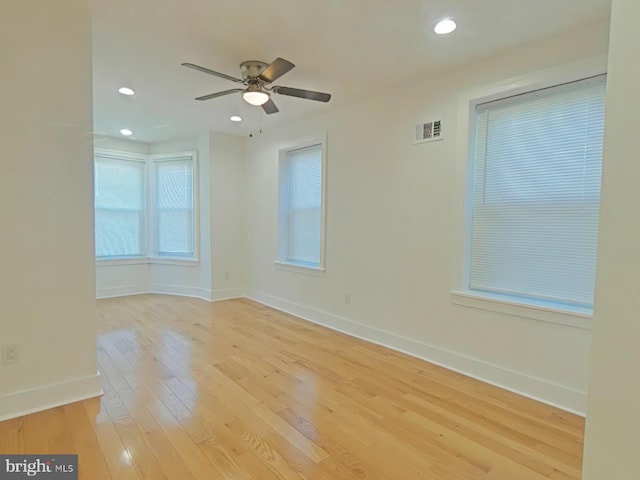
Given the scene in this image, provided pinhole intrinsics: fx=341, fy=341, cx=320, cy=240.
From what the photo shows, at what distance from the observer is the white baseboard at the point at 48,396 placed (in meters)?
2.12

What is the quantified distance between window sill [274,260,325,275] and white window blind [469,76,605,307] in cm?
193

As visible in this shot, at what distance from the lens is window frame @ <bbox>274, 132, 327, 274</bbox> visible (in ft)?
13.9

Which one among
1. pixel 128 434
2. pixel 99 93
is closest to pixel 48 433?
pixel 128 434

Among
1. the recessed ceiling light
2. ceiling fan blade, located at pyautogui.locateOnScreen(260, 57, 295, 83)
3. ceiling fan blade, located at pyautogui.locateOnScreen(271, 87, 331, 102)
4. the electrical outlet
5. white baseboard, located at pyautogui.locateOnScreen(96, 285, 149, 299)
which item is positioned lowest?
white baseboard, located at pyautogui.locateOnScreen(96, 285, 149, 299)

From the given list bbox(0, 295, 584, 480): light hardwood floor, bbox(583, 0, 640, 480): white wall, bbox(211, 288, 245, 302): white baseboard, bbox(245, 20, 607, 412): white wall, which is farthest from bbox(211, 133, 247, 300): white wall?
bbox(583, 0, 640, 480): white wall

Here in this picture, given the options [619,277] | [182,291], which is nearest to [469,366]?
[619,277]

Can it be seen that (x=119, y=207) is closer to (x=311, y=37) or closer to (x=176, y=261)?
(x=176, y=261)

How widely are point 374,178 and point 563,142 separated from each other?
1.65 m

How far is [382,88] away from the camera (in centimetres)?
341

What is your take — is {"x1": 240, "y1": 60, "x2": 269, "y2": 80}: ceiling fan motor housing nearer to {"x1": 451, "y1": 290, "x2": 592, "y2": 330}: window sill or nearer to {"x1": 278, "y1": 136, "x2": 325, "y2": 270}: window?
{"x1": 278, "y1": 136, "x2": 325, "y2": 270}: window

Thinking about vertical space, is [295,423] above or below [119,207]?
below

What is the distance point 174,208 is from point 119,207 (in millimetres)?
875

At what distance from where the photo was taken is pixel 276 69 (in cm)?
249

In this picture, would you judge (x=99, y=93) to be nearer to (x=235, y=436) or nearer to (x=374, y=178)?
(x=374, y=178)
